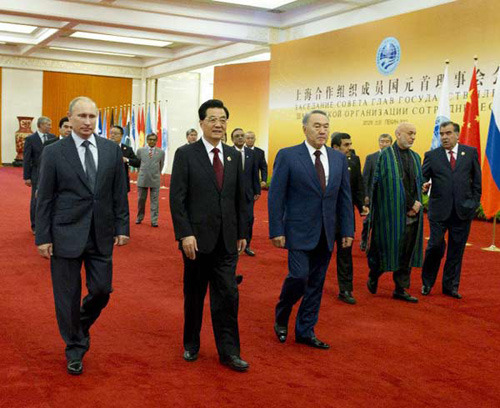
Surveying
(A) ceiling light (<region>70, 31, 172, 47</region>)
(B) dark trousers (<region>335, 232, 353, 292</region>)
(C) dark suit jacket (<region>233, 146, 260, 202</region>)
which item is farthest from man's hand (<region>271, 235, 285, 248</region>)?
(A) ceiling light (<region>70, 31, 172, 47</region>)

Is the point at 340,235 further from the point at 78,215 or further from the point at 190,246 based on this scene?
the point at 78,215

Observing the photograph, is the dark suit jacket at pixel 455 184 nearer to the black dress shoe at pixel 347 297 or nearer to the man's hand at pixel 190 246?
the black dress shoe at pixel 347 297

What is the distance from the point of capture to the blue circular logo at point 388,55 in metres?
13.2

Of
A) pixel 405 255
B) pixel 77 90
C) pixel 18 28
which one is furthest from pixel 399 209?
pixel 77 90

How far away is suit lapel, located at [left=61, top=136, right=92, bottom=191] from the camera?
129 inches

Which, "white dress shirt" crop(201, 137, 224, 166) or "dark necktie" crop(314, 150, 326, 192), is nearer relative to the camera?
"white dress shirt" crop(201, 137, 224, 166)

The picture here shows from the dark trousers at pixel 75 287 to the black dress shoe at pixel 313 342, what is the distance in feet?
4.15

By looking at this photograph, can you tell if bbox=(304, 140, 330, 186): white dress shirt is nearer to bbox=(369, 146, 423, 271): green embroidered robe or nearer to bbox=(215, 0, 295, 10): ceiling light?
bbox=(369, 146, 423, 271): green embroidered robe

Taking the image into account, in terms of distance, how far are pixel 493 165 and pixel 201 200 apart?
5200mm

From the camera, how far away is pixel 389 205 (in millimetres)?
5164

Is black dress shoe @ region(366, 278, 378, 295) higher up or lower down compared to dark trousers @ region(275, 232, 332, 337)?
lower down

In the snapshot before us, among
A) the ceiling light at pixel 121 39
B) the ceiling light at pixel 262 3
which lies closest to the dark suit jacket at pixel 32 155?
the ceiling light at pixel 262 3

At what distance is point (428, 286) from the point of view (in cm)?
556

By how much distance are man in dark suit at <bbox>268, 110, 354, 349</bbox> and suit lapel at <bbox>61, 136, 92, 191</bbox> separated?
45.1 inches
